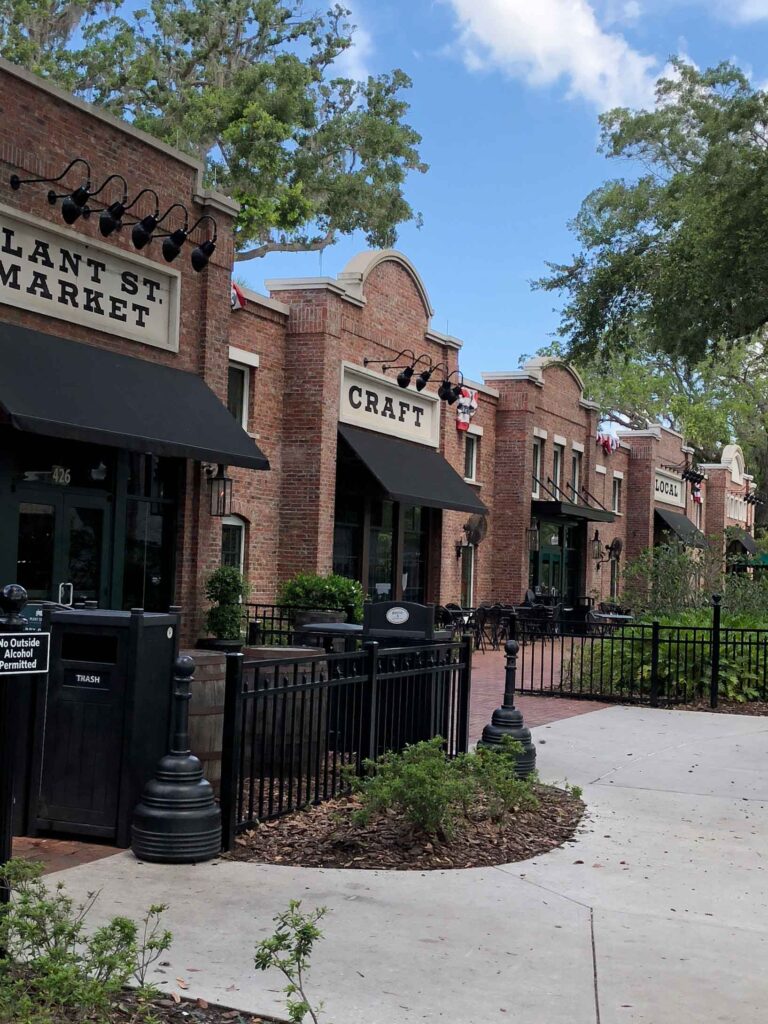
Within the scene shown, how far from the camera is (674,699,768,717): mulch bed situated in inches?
542

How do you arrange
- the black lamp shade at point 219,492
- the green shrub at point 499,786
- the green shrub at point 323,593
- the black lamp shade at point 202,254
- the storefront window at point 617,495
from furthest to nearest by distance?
the storefront window at point 617,495
the green shrub at point 323,593
the black lamp shade at point 219,492
the black lamp shade at point 202,254
the green shrub at point 499,786

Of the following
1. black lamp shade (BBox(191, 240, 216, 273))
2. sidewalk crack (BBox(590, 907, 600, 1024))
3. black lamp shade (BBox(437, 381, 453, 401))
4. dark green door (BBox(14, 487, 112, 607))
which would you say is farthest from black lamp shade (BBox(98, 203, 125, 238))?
black lamp shade (BBox(437, 381, 453, 401))

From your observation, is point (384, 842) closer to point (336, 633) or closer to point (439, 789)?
point (439, 789)

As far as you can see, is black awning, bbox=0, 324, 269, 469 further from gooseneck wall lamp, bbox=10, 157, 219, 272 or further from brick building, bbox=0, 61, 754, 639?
gooseneck wall lamp, bbox=10, 157, 219, 272

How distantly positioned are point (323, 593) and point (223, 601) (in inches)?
97.7

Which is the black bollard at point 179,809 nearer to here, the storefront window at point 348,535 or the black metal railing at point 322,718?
the black metal railing at point 322,718

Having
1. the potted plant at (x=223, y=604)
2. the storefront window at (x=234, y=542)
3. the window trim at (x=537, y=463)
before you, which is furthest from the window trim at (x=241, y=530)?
the window trim at (x=537, y=463)

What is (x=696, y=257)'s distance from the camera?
19047 millimetres

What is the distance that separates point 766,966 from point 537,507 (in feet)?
80.4

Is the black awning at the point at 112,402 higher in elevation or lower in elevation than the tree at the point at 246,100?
lower

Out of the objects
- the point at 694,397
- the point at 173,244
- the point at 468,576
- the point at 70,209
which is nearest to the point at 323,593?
the point at 173,244

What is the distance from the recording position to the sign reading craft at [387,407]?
844 inches

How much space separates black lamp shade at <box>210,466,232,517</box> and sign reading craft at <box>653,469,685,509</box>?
25.5 metres

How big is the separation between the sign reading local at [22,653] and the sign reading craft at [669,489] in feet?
120
